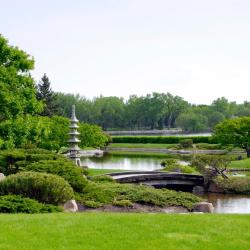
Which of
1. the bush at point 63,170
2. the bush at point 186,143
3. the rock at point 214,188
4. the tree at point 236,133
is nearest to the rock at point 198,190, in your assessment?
the rock at point 214,188

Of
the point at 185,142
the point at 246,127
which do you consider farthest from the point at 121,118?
the point at 246,127

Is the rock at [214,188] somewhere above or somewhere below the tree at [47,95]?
below

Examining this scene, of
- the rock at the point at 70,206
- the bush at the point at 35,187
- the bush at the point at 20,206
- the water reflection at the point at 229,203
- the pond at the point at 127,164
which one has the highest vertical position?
the bush at the point at 35,187

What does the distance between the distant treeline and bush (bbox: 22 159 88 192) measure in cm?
9848

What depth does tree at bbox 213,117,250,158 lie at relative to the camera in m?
48.9

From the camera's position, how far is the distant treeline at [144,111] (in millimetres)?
121500

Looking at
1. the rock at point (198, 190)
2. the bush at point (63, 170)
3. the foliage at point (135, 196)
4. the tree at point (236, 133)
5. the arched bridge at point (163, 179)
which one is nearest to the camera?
the bush at point (63, 170)

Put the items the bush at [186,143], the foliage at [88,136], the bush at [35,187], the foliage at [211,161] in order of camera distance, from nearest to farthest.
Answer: the bush at [35,187]
the foliage at [211,161]
the foliage at [88,136]
the bush at [186,143]

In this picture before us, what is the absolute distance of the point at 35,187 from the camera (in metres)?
14.6

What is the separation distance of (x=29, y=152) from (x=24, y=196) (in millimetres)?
8053

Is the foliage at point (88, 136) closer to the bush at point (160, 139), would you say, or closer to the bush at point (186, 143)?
the bush at point (186, 143)

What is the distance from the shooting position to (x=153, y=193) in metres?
20.7

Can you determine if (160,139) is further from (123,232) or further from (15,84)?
(123,232)

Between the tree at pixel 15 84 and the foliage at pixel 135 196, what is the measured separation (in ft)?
20.5
